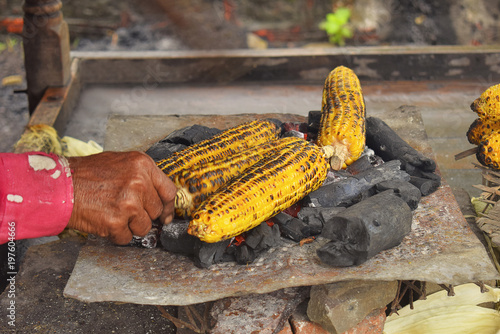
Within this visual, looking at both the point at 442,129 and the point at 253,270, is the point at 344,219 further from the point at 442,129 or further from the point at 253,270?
the point at 442,129

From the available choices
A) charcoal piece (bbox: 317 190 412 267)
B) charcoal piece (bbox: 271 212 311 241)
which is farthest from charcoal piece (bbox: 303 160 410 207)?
charcoal piece (bbox: 317 190 412 267)

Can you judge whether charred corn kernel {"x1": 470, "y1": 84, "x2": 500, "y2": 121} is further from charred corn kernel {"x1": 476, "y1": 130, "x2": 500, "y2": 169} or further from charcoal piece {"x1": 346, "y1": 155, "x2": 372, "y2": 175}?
charcoal piece {"x1": 346, "y1": 155, "x2": 372, "y2": 175}

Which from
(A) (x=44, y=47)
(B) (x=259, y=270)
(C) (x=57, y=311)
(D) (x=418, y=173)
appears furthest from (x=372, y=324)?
(A) (x=44, y=47)

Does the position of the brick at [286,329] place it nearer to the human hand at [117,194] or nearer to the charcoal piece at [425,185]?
the human hand at [117,194]

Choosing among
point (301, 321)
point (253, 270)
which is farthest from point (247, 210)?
point (301, 321)

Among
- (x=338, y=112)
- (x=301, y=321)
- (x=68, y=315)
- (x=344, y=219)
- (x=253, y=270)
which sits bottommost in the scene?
(x=68, y=315)

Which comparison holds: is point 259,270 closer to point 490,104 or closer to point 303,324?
point 303,324

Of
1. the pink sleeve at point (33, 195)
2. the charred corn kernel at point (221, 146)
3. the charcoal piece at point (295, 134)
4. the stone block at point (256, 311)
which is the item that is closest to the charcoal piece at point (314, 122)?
the charcoal piece at point (295, 134)
